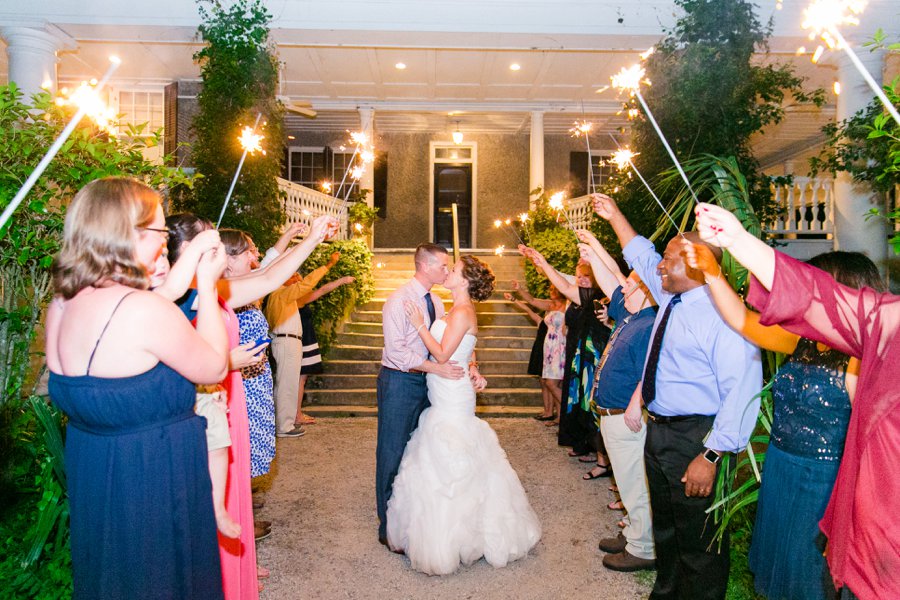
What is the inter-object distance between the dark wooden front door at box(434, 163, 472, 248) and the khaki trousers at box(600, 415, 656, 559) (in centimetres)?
1244

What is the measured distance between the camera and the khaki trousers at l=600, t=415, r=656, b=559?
3.77 meters

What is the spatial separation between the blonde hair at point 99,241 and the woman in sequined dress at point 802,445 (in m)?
1.79

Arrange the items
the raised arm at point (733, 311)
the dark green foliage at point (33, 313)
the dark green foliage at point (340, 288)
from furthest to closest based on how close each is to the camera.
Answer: the dark green foliage at point (340, 288) < the dark green foliage at point (33, 313) < the raised arm at point (733, 311)

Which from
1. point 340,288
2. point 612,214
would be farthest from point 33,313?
point 340,288

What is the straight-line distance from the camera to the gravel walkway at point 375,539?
3508 millimetres

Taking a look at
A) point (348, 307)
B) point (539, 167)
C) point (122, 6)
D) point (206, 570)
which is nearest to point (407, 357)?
point (206, 570)

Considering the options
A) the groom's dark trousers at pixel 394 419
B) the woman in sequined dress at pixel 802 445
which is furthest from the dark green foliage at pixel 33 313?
the woman in sequined dress at pixel 802 445

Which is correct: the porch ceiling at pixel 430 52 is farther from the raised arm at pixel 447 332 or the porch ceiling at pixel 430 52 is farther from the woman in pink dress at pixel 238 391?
the woman in pink dress at pixel 238 391

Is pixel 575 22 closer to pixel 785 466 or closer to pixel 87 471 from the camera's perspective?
pixel 785 466

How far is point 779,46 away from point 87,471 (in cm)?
962

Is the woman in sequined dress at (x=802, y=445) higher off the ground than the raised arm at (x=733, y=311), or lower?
lower

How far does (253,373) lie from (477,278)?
1.44 meters

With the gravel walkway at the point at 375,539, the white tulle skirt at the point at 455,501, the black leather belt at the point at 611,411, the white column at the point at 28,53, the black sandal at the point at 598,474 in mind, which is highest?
the white column at the point at 28,53

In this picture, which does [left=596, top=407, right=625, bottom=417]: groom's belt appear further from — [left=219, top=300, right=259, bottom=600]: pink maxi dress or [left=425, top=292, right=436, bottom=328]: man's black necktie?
[left=219, top=300, right=259, bottom=600]: pink maxi dress
